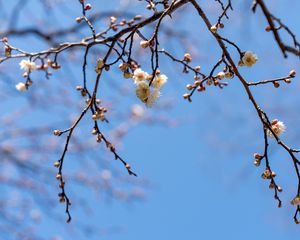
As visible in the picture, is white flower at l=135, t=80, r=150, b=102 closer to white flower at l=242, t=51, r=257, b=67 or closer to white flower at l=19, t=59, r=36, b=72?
white flower at l=242, t=51, r=257, b=67

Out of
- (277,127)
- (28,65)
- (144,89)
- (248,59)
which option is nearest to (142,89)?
(144,89)

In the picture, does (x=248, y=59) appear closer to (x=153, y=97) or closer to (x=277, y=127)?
(x=277, y=127)

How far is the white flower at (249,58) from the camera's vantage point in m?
1.95

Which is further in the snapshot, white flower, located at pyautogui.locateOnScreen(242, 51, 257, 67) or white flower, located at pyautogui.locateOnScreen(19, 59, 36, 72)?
white flower, located at pyautogui.locateOnScreen(19, 59, 36, 72)

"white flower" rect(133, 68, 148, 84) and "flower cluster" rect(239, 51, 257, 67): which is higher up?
"flower cluster" rect(239, 51, 257, 67)

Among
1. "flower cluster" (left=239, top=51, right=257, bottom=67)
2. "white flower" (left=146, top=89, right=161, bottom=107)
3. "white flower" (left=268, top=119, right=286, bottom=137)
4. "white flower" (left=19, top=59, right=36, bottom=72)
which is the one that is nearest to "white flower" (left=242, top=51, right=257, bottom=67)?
"flower cluster" (left=239, top=51, right=257, bottom=67)

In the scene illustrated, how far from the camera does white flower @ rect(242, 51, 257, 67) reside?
1945 millimetres

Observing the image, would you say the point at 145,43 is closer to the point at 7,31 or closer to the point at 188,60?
the point at 188,60

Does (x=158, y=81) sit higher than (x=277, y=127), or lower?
higher

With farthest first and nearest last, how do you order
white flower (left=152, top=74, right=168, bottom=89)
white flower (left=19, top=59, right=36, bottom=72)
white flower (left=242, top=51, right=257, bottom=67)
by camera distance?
1. white flower (left=19, top=59, right=36, bottom=72)
2. white flower (left=152, top=74, right=168, bottom=89)
3. white flower (left=242, top=51, right=257, bottom=67)

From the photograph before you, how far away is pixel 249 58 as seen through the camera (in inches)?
76.7

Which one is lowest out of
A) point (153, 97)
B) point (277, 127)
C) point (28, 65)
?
point (277, 127)

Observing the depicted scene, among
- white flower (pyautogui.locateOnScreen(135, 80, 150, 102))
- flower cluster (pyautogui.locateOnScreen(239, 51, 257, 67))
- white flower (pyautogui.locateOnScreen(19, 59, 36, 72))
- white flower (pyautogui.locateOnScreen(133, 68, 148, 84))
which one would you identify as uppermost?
white flower (pyautogui.locateOnScreen(19, 59, 36, 72))

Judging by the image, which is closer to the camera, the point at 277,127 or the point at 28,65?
the point at 277,127
